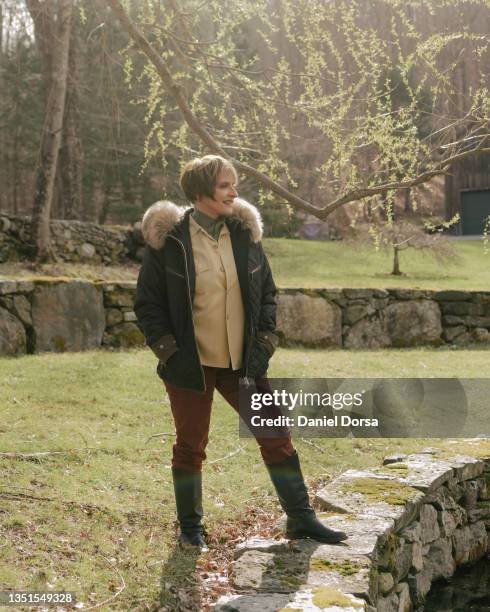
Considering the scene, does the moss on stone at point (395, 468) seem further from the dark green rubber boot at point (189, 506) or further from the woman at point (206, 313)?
the dark green rubber boot at point (189, 506)

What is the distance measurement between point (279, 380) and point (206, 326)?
4.41 metres

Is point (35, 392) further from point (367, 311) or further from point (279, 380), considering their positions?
point (367, 311)

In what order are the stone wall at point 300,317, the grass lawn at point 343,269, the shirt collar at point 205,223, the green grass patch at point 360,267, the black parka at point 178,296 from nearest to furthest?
Result: the black parka at point 178,296, the shirt collar at point 205,223, the stone wall at point 300,317, the grass lawn at point 343,269, the green grass patch at point 360,267

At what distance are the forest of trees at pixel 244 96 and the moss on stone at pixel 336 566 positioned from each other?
2.29m

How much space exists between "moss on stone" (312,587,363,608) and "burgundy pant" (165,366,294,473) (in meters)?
0.72

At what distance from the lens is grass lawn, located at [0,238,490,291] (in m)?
14.5

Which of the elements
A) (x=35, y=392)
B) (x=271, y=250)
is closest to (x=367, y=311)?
(x=35, y=392)

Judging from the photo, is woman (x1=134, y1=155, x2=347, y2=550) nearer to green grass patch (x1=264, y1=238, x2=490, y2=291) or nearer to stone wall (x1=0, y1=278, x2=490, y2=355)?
stone wall (x1=0, y1=278, x2=490, y2=355)

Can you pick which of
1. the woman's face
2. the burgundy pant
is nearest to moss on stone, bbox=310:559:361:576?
the burgundy pant

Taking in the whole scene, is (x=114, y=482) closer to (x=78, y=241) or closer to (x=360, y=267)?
(x=78, y=241)

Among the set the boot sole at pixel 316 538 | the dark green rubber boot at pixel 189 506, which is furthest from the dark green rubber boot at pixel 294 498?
the dark green rubber boot at pixel 189 506

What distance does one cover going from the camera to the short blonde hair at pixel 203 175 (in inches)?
141

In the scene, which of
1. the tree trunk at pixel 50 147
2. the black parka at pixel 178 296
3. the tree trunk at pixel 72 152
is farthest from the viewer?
the tree trunk at pixel 72 152

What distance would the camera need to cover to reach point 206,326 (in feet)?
11.8
